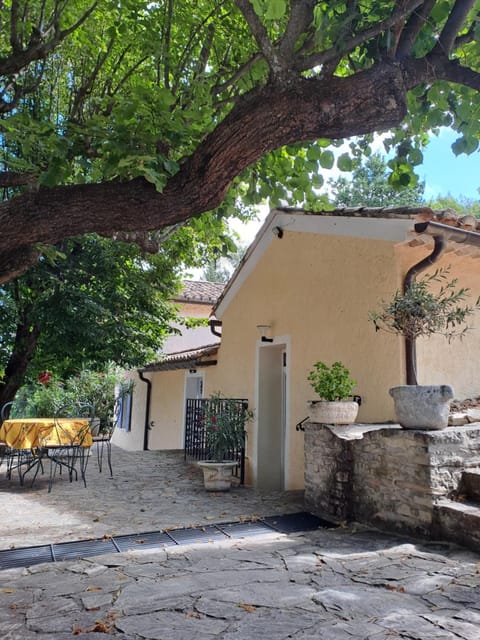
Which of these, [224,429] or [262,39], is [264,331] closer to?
[224,429]

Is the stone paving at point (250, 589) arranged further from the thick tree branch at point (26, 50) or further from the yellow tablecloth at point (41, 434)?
the thick tree branch at point (26, 50)

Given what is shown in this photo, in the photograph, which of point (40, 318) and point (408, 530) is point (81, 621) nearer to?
point (408, 530)

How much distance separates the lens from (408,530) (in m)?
4.45

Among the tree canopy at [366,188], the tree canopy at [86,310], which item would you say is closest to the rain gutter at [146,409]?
the tree canopy at [86,310]

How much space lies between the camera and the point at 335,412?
560 centimetres

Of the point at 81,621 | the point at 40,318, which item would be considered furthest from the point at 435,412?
the point at 40,318

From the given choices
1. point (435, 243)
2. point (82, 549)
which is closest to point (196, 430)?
point (82, 549)

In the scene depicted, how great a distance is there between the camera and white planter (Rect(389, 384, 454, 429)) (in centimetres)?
444

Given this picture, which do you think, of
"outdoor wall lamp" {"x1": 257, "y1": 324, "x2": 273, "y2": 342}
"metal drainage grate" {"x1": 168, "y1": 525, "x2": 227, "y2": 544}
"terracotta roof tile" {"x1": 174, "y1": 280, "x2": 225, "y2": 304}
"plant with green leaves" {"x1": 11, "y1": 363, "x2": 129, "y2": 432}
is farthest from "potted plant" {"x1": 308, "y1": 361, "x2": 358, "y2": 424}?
"terracotta roof tile" {"x1": 174, "y1": 280, "x2": 225, "y2": 304}

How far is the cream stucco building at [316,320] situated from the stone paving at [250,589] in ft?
7.70

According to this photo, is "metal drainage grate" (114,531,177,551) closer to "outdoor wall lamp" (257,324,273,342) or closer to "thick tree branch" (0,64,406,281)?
"thick tree branch" (0,64,406,281)

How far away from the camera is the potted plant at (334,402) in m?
5.61

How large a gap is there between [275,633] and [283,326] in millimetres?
5911

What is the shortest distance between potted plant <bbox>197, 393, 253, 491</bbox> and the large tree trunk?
4.24 metres
